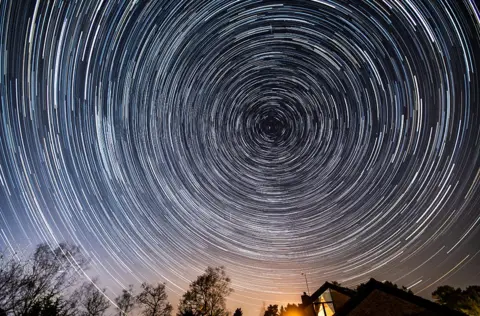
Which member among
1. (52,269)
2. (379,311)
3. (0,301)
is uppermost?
(52,269)

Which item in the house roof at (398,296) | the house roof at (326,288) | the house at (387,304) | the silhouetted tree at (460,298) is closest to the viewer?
the house roof at (398,296)

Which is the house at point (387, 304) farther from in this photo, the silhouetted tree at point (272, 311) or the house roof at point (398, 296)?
the silhouetted tree at point (272, 311)

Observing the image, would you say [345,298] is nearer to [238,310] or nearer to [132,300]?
Result: [238,310]

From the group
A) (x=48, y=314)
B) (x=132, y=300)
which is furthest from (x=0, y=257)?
(x=132, y=300)

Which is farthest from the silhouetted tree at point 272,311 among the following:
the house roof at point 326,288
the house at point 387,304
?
the house at point 387,304

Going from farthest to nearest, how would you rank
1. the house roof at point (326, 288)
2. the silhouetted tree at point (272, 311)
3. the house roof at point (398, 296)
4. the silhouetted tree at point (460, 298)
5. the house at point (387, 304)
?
the silhouetted tree at point (272, 311)
the silhouetted tree at point (460, 298)
the house roof at point (326, 288)
the house at point (387, 304)
the house roof at point (398, 296)

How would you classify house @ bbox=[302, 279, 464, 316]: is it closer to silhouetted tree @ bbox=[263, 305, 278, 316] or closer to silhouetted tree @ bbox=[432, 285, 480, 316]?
silhouetted tree @ bbox=[432, 285, 480, 316]

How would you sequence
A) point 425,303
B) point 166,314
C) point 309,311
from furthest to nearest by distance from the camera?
point 166,314, point 309,311, point 425,303

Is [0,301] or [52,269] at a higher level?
[52,269]
